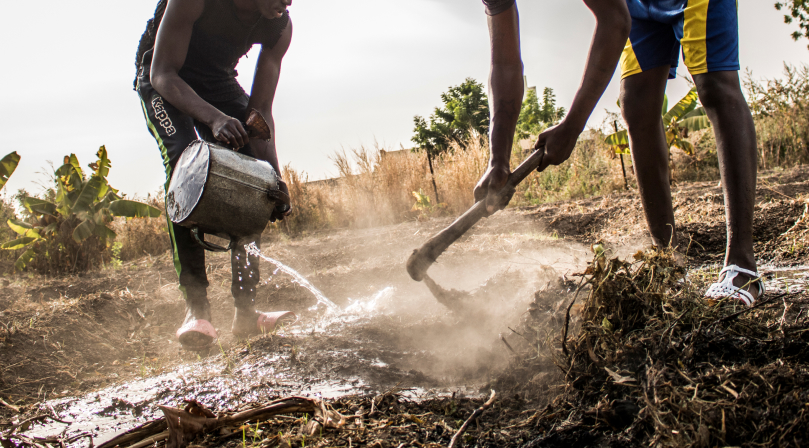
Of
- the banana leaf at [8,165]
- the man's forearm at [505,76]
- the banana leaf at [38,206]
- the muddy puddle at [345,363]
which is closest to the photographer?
the muddy puddle at [345,363]

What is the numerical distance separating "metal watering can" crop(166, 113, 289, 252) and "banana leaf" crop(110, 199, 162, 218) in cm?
434

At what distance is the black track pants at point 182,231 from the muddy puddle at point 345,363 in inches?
13.7

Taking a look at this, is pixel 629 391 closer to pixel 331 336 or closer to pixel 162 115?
pixel 331 336

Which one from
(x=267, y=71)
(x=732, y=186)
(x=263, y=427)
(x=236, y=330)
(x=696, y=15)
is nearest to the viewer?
(x=263, y=427)

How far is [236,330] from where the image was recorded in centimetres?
234

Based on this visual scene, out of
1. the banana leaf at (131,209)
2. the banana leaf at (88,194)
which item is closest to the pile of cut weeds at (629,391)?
the banana leaf at (131,209)

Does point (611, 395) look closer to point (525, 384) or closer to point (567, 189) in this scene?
point (525, 384)

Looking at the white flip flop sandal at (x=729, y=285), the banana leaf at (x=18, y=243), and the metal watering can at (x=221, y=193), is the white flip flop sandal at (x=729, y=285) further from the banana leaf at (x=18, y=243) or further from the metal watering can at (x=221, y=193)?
the banana leaf at (x=18, y=243)

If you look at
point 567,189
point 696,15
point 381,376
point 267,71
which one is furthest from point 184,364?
point 567,189

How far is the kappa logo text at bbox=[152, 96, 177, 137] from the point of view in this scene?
88.5 inches

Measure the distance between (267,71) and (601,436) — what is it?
2540 millimetres

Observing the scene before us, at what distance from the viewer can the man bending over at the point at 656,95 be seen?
162 cm

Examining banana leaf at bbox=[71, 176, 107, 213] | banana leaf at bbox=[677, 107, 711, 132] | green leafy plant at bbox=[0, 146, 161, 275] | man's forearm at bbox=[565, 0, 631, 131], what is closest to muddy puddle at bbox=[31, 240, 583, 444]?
man's forearm at bbox=[565, 0, 631, 131]

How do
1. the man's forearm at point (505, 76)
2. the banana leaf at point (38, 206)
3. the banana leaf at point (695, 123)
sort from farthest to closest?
the banana leaf at point (695, 123)
the banana leaf at point (38, 206)
the man's forearm at point (505, 76)
